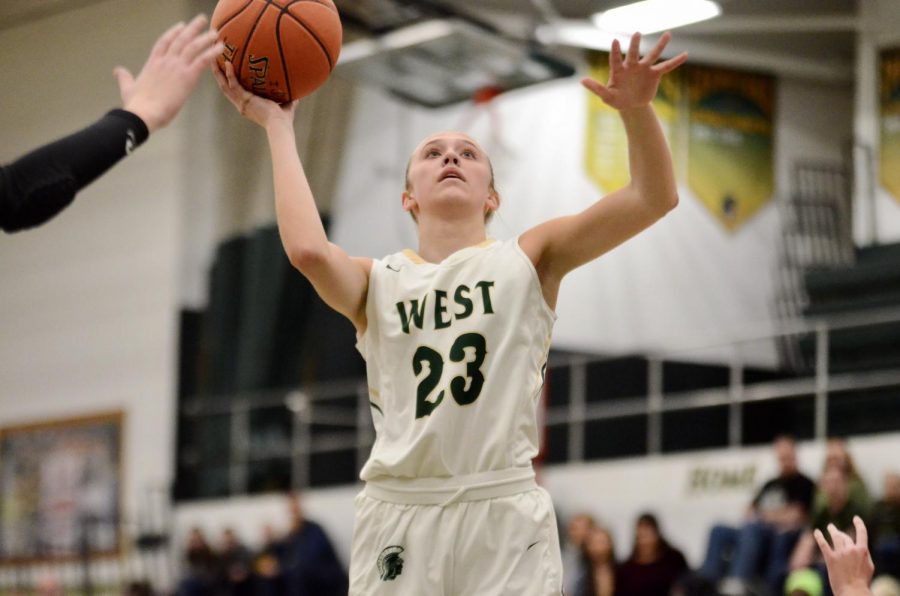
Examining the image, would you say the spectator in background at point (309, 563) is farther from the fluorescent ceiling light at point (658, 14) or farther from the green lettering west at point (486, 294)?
the green lettering west at point (486, 294)

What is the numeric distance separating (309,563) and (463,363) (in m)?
10.00

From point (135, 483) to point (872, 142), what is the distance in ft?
31.5

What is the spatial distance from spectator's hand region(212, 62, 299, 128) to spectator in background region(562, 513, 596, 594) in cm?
776

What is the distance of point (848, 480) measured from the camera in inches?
385

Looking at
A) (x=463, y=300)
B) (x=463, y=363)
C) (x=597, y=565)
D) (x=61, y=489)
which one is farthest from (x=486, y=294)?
(x=61, y=489)

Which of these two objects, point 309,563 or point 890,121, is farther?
point 890,121

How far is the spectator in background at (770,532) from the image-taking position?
9.85 m

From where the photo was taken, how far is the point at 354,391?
50.9 ft

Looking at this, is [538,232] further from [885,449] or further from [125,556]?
[125,556]

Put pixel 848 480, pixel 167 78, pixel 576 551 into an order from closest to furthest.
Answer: pixel 167 78 → pixel 848 480 → pixel 576 551

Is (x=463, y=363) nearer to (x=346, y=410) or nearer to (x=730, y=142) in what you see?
(x=346, y=410)

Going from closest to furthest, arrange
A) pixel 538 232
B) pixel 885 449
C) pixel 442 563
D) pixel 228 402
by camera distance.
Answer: pixel 442 563, pixel 538 232, pixel 885 449, pixel 228 402

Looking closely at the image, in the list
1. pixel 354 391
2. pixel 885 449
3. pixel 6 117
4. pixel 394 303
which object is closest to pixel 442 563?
pixel 394 303

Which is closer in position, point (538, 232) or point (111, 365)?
point (538, 232)
